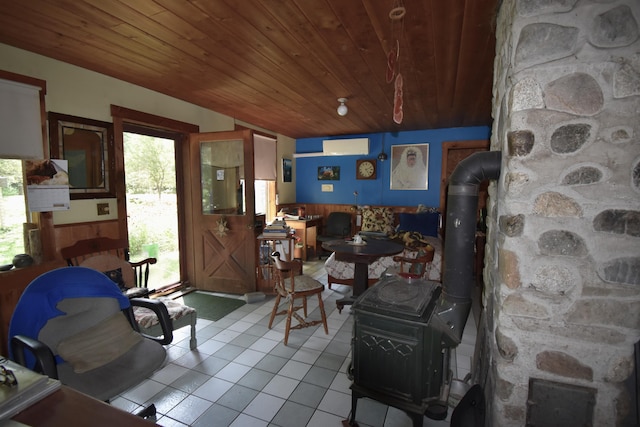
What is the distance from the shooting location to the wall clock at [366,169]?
604cm

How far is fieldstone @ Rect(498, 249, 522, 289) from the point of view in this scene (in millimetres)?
1293

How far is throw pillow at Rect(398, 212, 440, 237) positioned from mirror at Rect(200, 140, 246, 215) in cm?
274

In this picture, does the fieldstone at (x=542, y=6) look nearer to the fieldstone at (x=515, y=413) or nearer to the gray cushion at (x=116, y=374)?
the fieldstone at (x=515, y=413)

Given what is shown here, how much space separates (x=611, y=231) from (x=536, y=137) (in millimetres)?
453

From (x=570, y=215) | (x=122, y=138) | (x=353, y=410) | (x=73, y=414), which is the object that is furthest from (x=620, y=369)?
(x=122, y=138)

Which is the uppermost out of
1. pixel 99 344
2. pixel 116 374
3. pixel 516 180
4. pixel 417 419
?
pixel 516 180

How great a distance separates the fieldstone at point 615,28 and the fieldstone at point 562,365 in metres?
1.22

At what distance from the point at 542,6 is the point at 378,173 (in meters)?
4.86

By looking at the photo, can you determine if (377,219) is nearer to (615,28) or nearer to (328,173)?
(328,173)

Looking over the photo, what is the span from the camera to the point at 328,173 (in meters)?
6.42

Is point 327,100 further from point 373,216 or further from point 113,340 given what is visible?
point 113,340

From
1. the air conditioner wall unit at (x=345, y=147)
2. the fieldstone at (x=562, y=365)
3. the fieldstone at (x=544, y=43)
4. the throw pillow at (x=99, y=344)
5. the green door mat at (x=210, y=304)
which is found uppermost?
the air conditioner wall unit at (x=345, y=147)

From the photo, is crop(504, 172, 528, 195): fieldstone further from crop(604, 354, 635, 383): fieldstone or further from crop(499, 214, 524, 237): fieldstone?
crop(604, 354, 635, 383): fieldstone

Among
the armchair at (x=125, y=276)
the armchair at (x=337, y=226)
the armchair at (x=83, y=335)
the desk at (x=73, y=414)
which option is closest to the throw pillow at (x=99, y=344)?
the armchair at (x=83, y=335)
